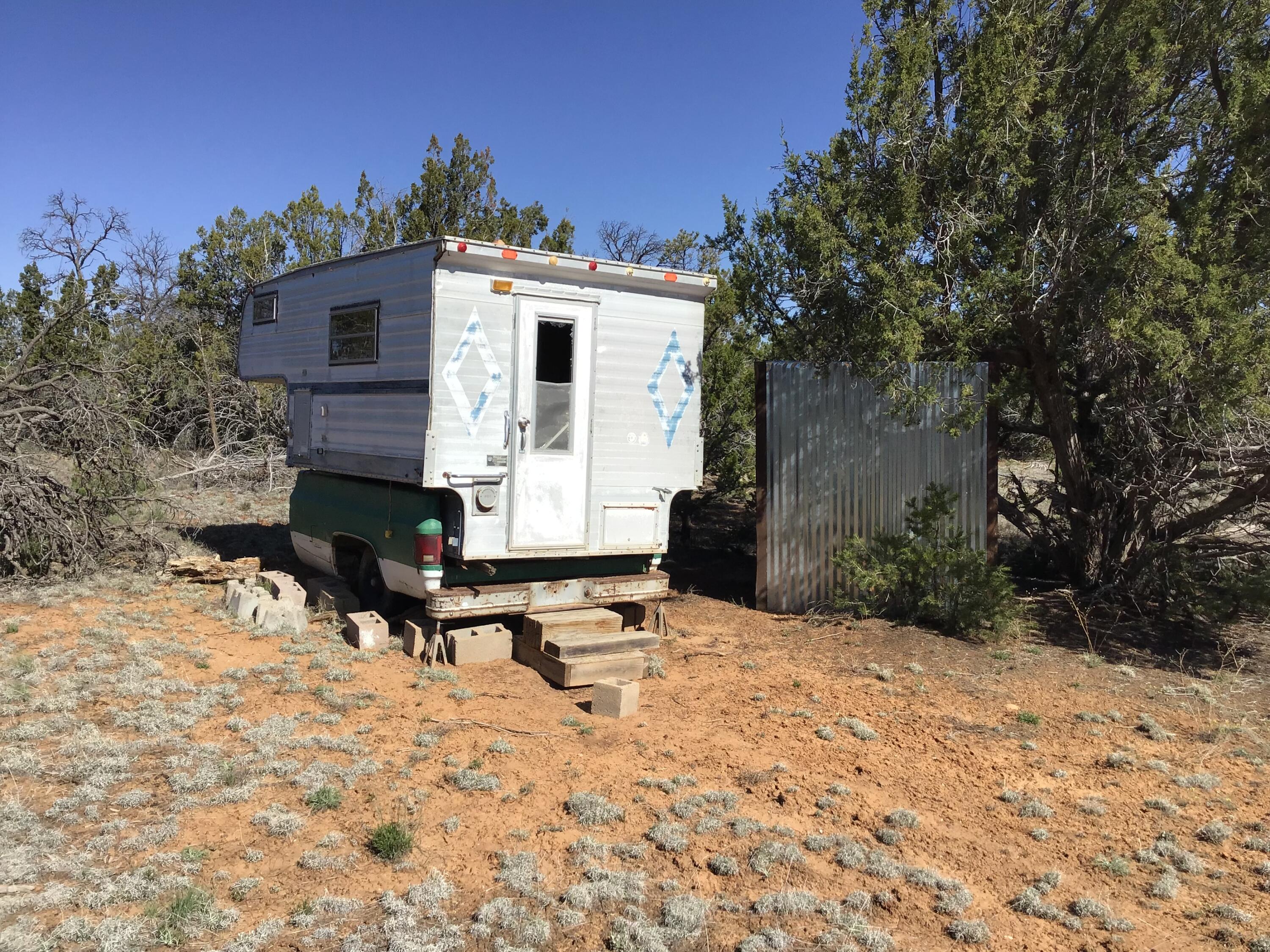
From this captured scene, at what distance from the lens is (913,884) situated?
388 cm

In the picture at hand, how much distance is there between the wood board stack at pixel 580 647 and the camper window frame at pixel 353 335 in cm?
257

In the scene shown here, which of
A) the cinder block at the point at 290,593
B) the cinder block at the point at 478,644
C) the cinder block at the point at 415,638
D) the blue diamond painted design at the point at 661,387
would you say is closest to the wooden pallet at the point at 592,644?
the cinder block at the point at 478,644

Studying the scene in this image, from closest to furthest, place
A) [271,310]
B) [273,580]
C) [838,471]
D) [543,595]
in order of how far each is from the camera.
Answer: [543,595] → [273,580] → [838,471] → [271,310]

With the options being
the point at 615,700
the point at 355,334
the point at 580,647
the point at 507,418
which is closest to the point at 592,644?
the point at 580,647

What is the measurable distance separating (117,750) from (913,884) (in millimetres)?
4216

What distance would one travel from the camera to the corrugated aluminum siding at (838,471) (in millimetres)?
8688

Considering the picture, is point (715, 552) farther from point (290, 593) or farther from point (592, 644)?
point (290, 593)

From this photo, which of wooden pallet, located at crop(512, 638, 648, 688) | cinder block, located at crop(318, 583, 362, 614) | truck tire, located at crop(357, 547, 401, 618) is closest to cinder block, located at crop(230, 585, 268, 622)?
cinder block, located at crop(318, 583, 362, 614)

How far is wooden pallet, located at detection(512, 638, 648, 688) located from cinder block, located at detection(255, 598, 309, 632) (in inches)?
84.3

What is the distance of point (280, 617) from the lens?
25.4 feet

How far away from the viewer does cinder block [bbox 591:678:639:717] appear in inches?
235

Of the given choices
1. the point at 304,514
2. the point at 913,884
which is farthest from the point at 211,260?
the point at 913,884

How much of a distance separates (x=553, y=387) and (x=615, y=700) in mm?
2576

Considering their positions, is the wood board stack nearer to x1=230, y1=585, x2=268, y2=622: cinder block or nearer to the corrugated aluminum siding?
the corrugated aluminum siding
